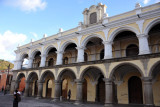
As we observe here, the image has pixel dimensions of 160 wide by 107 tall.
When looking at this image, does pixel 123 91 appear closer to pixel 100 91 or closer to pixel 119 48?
pixel 100 91

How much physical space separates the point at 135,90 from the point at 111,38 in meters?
6.06

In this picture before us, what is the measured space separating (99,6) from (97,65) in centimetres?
786

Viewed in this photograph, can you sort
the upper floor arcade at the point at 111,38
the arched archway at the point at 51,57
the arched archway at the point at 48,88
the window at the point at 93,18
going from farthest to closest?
the arched archway at the point at 51,57
the arched archway at the point at 48,88
the window at the point at 93,18
the upper floor arcade at the point at 111,38

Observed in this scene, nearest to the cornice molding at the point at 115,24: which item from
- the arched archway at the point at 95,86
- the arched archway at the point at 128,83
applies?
the arched archway at the point at 128,83

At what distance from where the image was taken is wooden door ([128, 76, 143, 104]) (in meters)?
14.7

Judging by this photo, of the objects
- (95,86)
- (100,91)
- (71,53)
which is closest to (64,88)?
(71,53)

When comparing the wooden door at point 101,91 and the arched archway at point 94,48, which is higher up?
the arched archway at point 94,48

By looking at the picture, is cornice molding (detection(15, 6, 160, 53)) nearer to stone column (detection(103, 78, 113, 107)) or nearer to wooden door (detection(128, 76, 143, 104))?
stone column (detection(103, 78, 113, 107))

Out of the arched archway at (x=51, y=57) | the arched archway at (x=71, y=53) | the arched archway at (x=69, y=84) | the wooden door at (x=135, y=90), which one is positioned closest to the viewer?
the wooden door at (x=135, y=90)

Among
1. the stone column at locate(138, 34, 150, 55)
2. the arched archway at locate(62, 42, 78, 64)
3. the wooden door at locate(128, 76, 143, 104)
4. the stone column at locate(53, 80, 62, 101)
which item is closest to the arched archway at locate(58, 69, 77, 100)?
the arched archway at locate(62, 42, 78, 64)

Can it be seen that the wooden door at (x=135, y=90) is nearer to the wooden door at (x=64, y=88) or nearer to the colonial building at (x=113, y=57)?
the colonial building at (x=113, y=57)

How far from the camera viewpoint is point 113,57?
1644 centimetres

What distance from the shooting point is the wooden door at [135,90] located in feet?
48.3

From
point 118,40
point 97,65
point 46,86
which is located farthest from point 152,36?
point 46,86
